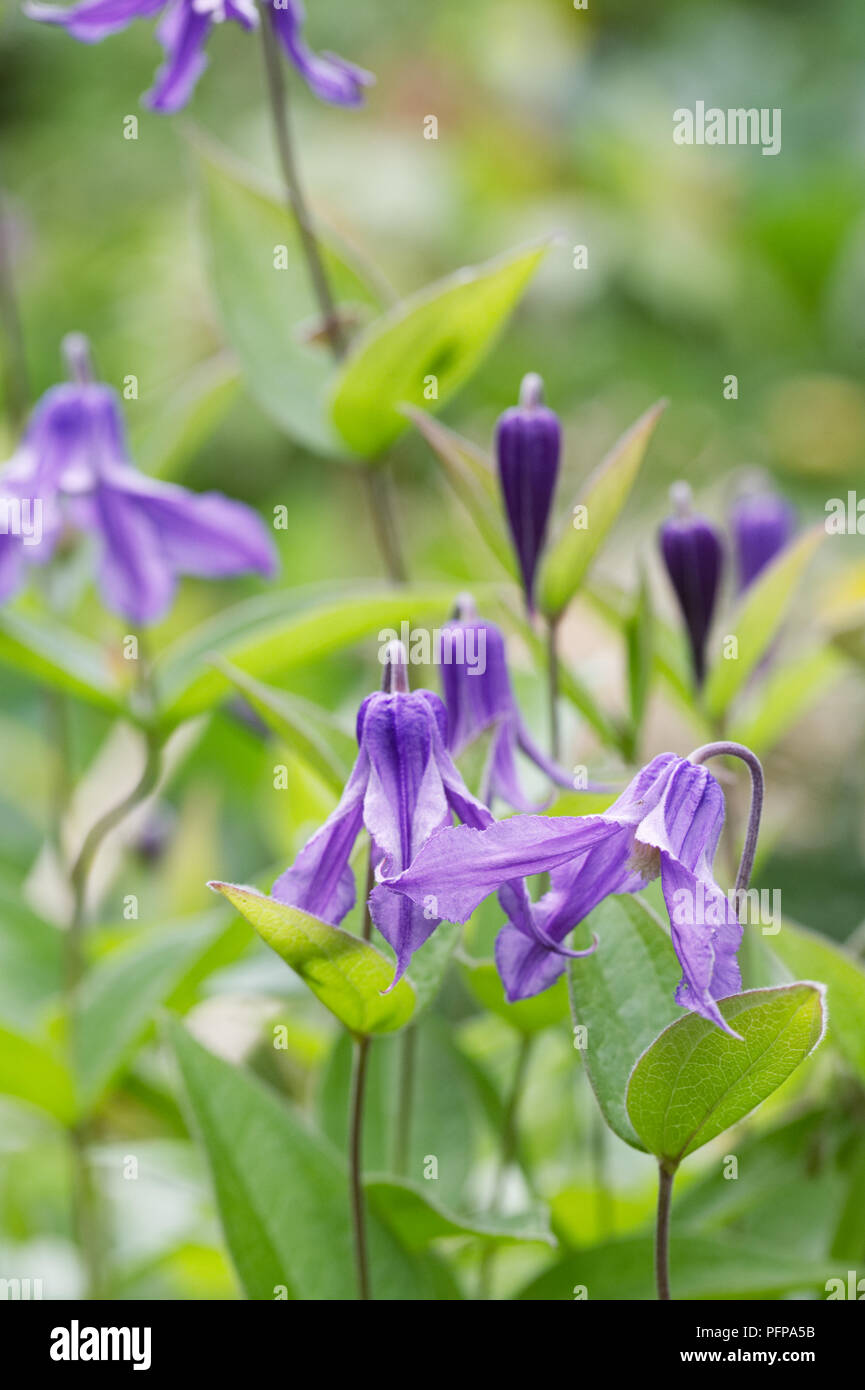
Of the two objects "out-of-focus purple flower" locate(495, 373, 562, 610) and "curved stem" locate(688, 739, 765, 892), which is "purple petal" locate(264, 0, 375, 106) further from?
"curved stem" locate(688, 739, 765, 892)

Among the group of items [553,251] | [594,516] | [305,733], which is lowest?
[305,733]

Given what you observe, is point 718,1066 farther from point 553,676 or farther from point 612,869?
point 553,676

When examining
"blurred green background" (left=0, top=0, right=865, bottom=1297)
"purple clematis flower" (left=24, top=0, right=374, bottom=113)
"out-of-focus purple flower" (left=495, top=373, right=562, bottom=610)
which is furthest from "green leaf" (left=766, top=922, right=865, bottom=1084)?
"blurred green background" (left=0, top=0, right=865, bottom=1297)

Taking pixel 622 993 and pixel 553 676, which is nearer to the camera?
pixel 622 993

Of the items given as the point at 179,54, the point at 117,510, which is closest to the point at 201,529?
the point at 117,510
